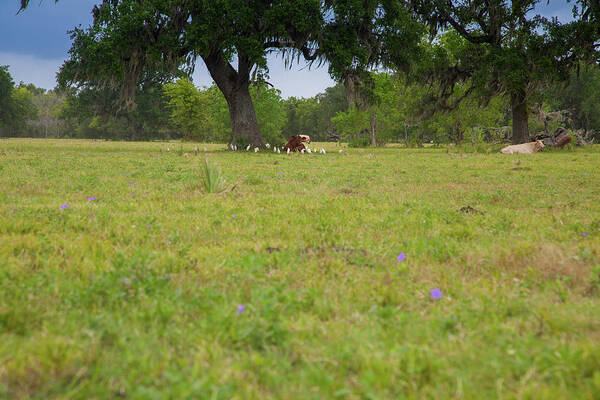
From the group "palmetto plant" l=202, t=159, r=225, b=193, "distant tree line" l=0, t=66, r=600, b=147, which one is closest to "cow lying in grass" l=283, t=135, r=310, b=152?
"distant tree line" l=0, t=66, r=600, b=147

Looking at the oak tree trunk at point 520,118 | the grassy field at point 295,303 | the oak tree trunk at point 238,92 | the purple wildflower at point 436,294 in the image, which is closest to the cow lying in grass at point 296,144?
the oak tree trunk at point 238,92

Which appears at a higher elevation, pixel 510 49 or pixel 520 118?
pixel 510 49

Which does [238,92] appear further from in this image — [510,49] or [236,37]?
[510,49]

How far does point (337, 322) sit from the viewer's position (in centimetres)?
214

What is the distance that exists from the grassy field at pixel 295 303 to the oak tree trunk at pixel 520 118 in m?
20.2

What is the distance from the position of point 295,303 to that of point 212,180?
4.32 metres

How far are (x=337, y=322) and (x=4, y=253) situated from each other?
2.73 m

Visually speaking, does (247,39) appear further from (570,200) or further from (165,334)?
(165,334)

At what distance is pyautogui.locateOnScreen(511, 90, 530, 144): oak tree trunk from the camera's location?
71.2ft

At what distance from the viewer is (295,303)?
2355 mm

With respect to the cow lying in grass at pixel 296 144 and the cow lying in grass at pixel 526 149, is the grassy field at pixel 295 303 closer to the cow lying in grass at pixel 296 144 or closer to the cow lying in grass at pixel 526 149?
the cow lying in grass at pixel 296 144

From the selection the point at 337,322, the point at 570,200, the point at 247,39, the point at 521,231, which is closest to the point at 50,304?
the point at 337,322

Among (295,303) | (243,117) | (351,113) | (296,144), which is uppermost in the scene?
(351,113)

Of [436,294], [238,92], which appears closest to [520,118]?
[238,92]
